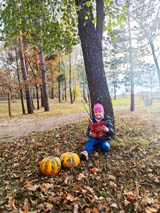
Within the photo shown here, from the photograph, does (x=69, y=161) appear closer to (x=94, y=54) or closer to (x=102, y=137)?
(x=102, y=137)

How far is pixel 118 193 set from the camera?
2.13 metres

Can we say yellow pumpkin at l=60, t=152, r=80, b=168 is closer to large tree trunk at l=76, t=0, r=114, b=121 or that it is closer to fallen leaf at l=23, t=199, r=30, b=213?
fallen leaf at l=23, t=199, r=30, b=213

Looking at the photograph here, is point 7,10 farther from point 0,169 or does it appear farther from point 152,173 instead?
point 152,173

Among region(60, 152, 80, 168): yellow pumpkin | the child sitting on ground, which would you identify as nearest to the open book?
the child sitting on ground

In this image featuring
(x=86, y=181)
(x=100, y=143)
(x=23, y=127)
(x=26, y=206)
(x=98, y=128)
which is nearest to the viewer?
(x=26, y=206)

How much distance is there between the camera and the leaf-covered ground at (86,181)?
192 centimetres

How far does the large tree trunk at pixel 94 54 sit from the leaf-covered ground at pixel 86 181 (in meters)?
1.36

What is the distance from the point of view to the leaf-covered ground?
192 centimetres

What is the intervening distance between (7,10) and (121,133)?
4.87 m

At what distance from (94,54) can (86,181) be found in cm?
303

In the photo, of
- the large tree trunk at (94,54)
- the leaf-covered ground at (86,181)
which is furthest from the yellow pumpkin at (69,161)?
the large tree trunk at (94,54)

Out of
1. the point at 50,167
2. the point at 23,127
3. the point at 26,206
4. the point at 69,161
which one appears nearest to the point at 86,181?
the point at 69,161

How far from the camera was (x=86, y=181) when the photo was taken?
7.82 feet

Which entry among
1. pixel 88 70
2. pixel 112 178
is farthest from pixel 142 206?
pixel 88 70
